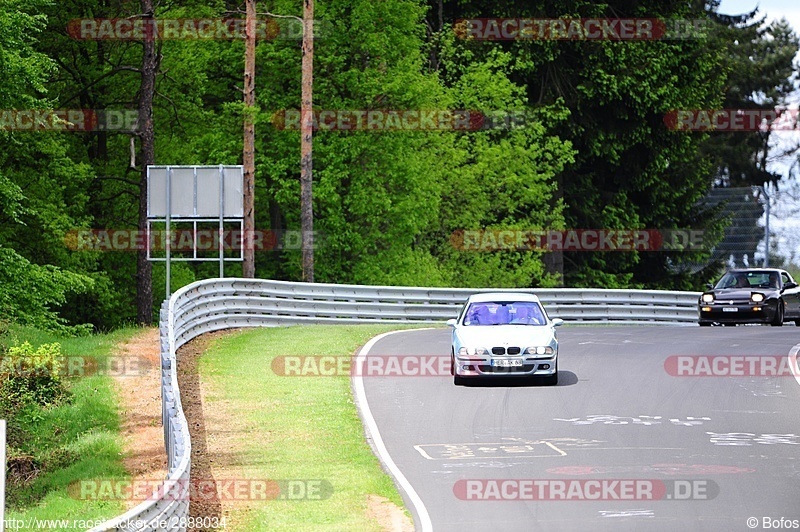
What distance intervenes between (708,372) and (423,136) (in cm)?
2514

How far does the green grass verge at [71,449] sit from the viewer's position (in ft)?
54.9

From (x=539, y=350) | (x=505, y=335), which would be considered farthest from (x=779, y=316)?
(x=505, y=335)

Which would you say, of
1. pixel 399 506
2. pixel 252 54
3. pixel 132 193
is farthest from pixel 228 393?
pixel 132 193

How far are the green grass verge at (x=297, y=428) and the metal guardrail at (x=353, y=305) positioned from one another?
1.08 meters

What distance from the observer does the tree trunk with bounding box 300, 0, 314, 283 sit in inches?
1610

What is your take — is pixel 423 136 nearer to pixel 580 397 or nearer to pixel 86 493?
pixel 580 397

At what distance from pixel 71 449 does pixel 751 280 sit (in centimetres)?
2008

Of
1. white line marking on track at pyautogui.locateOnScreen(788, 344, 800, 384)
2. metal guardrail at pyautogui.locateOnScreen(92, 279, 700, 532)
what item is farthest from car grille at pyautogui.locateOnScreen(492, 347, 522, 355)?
metal guardrail at pyautogui.locateOnScreen(92, 279, 700, 532)

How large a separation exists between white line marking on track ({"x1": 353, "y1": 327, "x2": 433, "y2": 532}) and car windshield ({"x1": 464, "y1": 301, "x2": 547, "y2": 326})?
90.8 inches

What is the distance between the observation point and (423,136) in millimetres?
49219

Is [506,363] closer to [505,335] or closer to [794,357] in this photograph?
[505,335]

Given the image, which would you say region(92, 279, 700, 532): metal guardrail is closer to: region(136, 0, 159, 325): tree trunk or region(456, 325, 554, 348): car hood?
region(456, 325, 554, 348): car hood

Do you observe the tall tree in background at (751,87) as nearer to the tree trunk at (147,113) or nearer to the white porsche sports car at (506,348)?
the tree trunk at (147,113)

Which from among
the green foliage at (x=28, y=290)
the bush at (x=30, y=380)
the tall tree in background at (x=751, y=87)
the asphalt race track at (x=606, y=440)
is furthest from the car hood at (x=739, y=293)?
the tall tree in background at (x=751, y=87)
